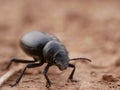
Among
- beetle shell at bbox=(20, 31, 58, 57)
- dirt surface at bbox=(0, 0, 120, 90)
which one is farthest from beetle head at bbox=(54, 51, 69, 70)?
beetle shell at bbox=(20, 31, 58, 57)

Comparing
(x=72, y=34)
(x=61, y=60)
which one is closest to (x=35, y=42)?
(x=61, y=60)

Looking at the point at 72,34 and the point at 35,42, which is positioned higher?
the point at 35,42

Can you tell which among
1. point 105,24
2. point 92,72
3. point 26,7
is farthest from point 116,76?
point 26,7

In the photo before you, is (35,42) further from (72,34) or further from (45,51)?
(72,34)

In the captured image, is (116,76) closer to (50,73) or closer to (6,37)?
(50,73)

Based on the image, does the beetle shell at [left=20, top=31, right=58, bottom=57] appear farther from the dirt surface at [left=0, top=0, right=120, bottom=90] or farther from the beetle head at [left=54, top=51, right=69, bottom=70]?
the beetle head at [left=54, top=51, right=69, bottom=70]

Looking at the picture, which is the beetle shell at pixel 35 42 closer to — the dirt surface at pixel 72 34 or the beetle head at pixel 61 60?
the dirt surface at pixel 72 34

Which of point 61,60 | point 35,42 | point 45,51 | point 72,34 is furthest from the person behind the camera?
point 72,34
